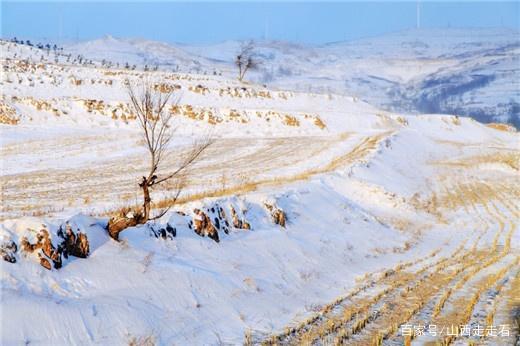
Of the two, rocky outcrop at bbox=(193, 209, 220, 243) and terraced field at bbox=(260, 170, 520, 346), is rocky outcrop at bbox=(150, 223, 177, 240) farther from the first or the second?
terraced field at bbox=(260, 170, 520, 346)

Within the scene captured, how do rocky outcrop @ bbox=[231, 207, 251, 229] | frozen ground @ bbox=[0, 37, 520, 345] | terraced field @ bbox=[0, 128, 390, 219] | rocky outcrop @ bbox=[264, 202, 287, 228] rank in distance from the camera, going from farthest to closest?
terraced field @ bbox=[0, 128, 390, 219]
rocky outcrop @ bbox=[264, 202, 287, 228]
rocky outcrop @ bbox=[231, 207, 251, 229]
frozen ground @ bbox=[0, 37, 520, 345]

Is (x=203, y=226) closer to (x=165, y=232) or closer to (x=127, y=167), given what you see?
(x=165, y=232)

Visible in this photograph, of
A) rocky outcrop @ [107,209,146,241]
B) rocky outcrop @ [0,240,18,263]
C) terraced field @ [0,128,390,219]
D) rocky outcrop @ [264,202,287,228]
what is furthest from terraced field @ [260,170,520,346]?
terraced field @ [0,128,390,219]

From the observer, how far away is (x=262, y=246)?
14.4 metres

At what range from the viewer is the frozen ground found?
9375mm

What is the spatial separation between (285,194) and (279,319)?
8.25 metres

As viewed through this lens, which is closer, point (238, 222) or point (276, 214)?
point (238, 222)

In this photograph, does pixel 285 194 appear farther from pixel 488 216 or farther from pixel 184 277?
pixel 488 216

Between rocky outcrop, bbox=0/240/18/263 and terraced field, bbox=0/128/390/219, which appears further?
terraced field, bbox=0/128/390/219

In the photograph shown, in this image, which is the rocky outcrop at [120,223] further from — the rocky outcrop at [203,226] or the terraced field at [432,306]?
the terraced field at [432,306]

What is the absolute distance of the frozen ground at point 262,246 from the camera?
938 centimetres

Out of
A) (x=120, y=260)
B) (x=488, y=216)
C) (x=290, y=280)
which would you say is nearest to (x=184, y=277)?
(x=120, y=260)

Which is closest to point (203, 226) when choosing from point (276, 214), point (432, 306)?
point (276, 214)

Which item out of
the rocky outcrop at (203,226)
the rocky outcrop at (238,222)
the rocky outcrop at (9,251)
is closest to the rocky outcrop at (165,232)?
the rocky outcrop at (203,226)
